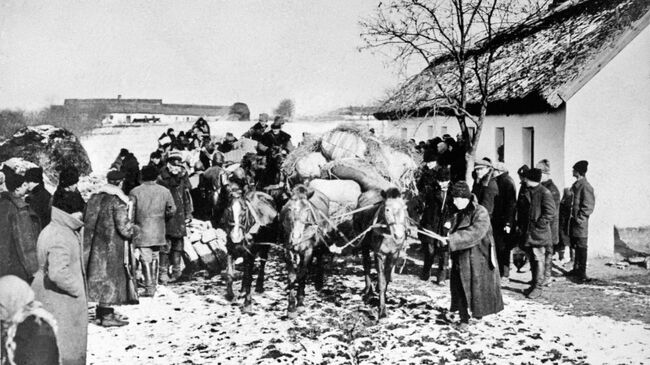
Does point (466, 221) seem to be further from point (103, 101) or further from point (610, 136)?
point (103, 101)

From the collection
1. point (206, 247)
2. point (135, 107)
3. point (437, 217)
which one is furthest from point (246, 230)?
point (135, 107)

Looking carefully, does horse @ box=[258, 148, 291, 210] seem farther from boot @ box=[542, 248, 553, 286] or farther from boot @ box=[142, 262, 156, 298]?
boot @ box=[542, 248, 553, 286]

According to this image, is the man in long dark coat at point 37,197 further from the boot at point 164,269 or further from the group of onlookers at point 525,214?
the group of onlookers at point 525,214

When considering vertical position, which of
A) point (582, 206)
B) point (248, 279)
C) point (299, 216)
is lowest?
point (248, 279)

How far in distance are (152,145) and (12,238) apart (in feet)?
39.6

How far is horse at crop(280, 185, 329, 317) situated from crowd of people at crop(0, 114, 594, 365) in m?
1.07

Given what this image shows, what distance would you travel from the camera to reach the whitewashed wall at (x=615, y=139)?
23.4 feet

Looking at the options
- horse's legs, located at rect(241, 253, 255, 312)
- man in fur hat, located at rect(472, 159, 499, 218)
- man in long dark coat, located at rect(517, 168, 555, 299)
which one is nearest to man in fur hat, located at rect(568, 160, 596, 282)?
man in long dark coat, located at rect(517, 168, 555, 299)

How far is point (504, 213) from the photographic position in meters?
8.18

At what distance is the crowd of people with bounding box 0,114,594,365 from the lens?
4.28 meters

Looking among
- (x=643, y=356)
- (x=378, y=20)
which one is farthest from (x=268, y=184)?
(x=643, y=356)

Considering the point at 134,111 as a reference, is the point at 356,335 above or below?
below

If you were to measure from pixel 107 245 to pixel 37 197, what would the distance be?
1.67 metres

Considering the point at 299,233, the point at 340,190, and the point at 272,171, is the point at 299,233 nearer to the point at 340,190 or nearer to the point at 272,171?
the point at 340,190
